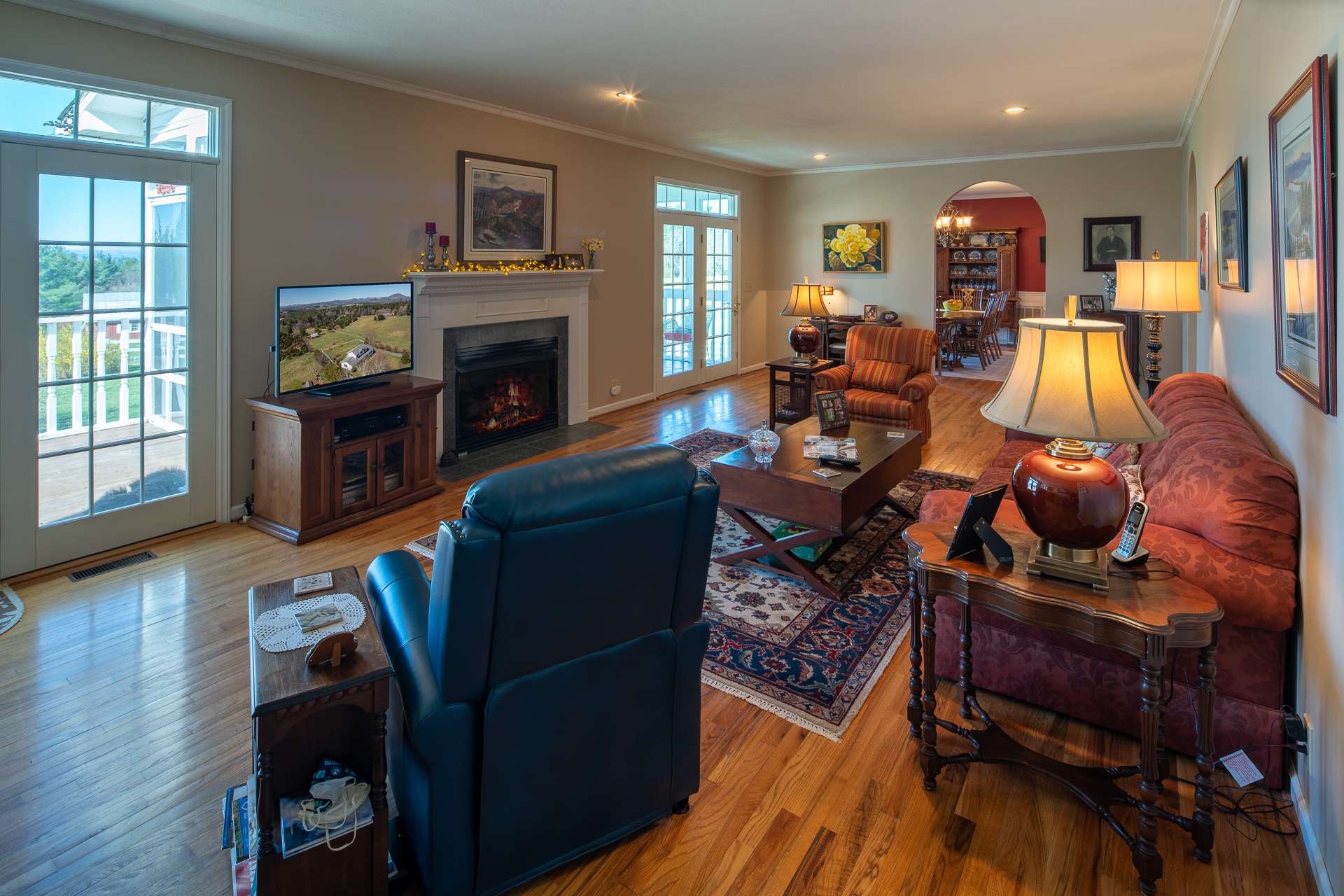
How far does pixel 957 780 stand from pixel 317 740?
1707 millimetres

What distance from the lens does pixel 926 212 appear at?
8516 millimetres

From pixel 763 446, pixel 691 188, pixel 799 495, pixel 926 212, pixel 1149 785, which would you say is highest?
pixel 691 188

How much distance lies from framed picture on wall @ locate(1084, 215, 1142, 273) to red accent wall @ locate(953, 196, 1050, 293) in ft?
16.4

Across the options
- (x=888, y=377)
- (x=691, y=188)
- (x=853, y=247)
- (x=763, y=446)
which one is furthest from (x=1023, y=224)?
(x=763, y=446)

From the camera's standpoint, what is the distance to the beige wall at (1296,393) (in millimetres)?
1633

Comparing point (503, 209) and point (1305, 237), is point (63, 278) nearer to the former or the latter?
point (503, 209)

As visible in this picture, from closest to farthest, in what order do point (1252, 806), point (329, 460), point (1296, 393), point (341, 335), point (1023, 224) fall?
point (1252, 806) → point (1296, 393) → point (329, 460) → point (341, 335) → point (1023, 224)

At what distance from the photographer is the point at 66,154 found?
3.37m

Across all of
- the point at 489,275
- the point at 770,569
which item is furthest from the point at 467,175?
the point at 770,569

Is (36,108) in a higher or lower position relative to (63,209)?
higher

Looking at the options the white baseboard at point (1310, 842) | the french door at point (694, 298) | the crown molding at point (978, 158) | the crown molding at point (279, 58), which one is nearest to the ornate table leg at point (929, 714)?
the white baseboard at point (1310, 842)

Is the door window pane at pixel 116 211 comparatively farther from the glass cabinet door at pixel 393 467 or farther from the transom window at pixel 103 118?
the glass cabinet door at pixel 393 467

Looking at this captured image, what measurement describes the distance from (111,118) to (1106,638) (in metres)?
4.61

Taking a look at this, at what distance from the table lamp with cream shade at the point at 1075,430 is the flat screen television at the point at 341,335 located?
11.8 feet
